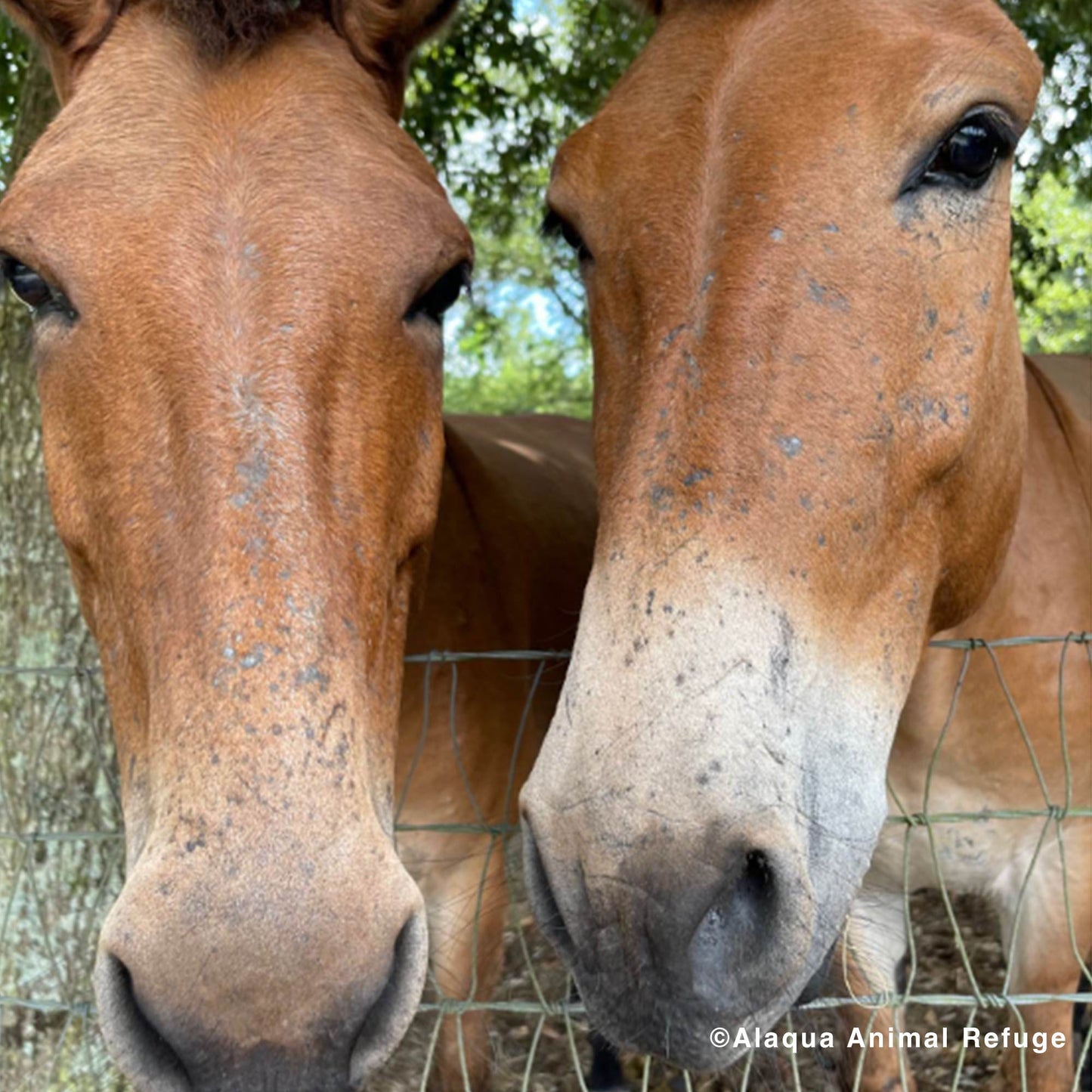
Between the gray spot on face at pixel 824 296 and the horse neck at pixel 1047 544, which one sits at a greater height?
the gray spot on face at pixel 824 296

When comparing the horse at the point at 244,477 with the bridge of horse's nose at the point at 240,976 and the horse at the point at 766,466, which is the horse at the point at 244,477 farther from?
the horse at the point at 766,466

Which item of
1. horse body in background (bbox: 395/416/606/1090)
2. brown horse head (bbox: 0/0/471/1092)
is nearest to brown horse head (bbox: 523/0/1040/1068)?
brown horse head (bbox: 0/0/471/1092)

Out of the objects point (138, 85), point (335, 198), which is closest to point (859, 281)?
point (335, 198)

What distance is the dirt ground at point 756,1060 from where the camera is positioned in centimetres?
380

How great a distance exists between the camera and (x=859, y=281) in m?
2.00

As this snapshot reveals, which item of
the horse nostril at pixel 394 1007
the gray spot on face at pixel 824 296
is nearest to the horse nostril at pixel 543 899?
the horse nostril at pixel 394 1007

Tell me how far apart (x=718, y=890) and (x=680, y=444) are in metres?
0.68

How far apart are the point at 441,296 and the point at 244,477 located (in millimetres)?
675

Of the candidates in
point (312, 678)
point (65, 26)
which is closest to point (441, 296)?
point (312, 678)

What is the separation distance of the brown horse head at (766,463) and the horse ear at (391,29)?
0.57m

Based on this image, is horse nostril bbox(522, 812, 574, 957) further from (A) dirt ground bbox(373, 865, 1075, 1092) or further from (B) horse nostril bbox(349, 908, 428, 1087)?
(A) dirt ground bbox(373, 865, 1075, 1092)

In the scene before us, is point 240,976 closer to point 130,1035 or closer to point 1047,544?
point 130,1035

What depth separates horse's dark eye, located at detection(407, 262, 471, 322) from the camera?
2.31 metres

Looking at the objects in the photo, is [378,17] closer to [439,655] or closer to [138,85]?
[138,85]
